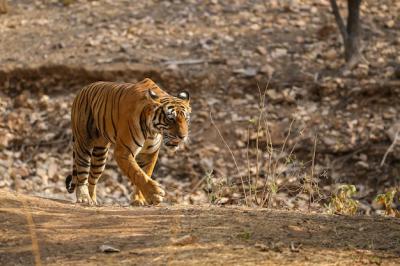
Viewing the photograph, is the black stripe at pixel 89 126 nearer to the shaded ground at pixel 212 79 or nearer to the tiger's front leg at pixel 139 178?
the tiger's front leg at pixel 139 178

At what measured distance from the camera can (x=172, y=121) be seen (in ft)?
23.6

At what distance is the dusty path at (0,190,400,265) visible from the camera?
4.82 metres

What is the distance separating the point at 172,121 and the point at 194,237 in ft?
7.22

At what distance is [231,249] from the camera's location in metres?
4.93

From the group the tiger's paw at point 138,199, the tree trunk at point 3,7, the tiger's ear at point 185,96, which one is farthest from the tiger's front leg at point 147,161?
the tree trunk at point 3,7

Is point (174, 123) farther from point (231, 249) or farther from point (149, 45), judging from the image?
point (149, 45)

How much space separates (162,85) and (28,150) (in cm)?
207

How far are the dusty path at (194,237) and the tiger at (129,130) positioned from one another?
1.11 meters

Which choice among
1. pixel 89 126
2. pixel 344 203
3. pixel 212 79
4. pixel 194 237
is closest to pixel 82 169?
pixel 89 126

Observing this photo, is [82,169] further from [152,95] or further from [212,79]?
[212,79]

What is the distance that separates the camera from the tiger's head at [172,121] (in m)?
7.18

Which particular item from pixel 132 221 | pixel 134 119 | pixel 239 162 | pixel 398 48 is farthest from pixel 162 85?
pixel 132 221

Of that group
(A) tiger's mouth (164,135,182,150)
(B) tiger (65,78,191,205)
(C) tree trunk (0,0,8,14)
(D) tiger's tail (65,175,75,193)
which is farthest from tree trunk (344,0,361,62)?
(A) tiger's mouth (164,135,182,150)

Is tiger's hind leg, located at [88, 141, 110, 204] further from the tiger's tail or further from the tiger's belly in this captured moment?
the tiger's belly
